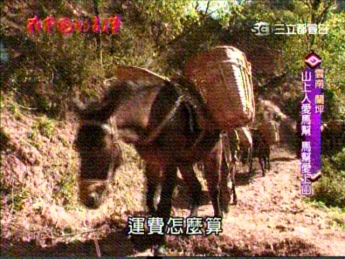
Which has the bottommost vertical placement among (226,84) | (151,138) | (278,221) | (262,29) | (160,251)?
(160,251)

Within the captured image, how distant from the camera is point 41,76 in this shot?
93.2 inches

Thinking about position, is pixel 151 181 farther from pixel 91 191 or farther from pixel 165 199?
pixel 91 191

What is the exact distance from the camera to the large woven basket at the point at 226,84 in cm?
205

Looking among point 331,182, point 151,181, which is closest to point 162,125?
point 151,181

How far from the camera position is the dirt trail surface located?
80.7 inches

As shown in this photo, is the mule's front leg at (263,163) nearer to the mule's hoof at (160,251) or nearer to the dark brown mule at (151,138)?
the dark brown mule at (151,138)

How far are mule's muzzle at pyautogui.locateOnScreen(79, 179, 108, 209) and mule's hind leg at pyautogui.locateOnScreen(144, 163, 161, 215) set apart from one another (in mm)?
275

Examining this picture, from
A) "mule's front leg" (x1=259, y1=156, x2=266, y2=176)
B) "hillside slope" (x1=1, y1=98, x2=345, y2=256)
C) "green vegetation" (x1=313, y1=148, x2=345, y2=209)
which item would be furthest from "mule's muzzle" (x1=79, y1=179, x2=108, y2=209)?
"green vegetation" (x1=313, y1=148, x2=345, y2=209)

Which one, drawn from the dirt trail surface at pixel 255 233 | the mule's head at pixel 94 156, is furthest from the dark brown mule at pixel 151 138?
the dirt trail surface at pixel 255 233

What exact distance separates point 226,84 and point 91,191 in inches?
28.2

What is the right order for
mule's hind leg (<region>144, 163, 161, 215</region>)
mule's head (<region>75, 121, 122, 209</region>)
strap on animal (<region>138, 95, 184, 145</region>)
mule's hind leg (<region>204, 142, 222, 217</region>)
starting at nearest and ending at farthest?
1. mule's head (<region>75, 121, 122, 209</region>)
2. strap on animal (<region>138, 95, 184, 145</region>)
3. mule's hind leg (<region>144, 163, 161, 215</region>)
4. mule's hind leg (<region>204, 142, 222, 217</region>)

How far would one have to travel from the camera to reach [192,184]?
2.21 meters

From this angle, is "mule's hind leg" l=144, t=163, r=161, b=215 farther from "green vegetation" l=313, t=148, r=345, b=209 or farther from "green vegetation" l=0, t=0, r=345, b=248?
"green vegetation" l=313, t=148, r=345, b=209

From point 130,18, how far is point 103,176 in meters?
0.78
